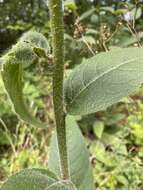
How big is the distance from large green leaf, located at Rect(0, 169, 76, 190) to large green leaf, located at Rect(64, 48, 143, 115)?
5.9 inches

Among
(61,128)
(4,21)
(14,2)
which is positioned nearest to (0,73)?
(61,128)

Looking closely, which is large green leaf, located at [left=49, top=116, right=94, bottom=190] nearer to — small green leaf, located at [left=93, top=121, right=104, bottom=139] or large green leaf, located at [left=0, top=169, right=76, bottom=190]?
large green leaf, located at [left=0, top=169, right=76, bottom=190]

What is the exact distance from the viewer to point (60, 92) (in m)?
1.05

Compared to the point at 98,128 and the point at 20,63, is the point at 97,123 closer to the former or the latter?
the point at 98,128

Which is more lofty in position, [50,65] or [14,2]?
[14,2]

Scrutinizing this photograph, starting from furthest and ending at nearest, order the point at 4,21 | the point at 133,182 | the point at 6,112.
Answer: the point at 4,21, the point at 6,112, the point at 133,182

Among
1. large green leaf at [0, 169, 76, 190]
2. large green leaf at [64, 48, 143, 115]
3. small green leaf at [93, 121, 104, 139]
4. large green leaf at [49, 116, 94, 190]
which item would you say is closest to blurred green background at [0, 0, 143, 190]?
small green leaf at [93, 121, 104, 139]

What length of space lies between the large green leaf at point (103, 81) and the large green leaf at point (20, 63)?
10 cm

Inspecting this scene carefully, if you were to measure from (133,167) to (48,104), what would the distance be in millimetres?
1919

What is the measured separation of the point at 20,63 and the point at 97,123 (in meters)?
3.23

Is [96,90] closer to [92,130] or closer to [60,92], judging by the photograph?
[60,92]

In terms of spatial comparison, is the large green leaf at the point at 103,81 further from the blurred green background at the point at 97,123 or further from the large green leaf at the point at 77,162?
the blurred green background at the point at 97,123

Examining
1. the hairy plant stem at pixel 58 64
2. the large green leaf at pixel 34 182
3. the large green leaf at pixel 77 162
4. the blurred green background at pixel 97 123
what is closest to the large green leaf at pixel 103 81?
the hairy plant stem at pixel 58 64

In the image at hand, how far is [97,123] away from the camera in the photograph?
4238 mm
